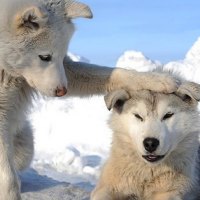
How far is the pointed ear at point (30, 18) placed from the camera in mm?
5523

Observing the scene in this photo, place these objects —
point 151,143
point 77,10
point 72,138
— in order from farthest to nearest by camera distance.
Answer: point 72,138
point 77,10
point 151,143

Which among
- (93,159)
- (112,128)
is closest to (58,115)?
(93,159)

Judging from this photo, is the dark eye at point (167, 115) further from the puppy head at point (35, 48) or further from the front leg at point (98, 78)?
the puppy head at point (35, 48)

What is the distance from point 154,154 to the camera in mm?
5430

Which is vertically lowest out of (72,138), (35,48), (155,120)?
(72,138)

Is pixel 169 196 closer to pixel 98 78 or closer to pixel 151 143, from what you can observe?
pixel 151 143

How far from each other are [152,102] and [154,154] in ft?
1.63

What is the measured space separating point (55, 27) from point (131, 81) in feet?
3.01

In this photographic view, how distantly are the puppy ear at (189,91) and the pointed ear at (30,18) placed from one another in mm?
1413

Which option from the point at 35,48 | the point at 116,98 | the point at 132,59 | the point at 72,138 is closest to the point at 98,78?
the point at 116,98

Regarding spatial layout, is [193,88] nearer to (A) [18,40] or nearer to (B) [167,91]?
(B) [167,91]

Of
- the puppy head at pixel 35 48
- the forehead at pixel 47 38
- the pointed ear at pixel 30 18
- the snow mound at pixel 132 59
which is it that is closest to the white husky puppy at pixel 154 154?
the puppy head at pixel 35 48

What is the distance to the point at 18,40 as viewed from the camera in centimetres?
555

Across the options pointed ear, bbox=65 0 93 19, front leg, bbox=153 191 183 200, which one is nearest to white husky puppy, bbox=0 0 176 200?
pointed ear, bbox=65 0 93 19
